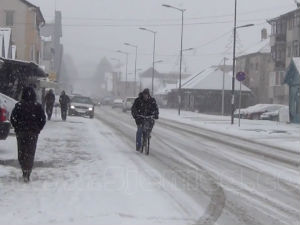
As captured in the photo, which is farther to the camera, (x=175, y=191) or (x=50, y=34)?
(x=50, y=34)

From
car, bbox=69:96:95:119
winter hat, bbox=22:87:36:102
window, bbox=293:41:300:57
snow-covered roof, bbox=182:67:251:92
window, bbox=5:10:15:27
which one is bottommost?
car, bbox=69:96:95:119

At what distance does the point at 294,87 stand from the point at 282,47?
2289cm

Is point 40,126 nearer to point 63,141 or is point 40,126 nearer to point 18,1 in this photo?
point 63,141

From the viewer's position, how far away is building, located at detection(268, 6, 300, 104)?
205 ft

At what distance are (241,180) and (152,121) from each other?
4.99 metres

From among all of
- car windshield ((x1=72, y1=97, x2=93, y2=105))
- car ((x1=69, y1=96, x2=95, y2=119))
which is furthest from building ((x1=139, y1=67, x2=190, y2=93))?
car ((x1=69, y1=96, x2=95, y2=119))

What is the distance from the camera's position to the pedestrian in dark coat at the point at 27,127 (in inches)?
433

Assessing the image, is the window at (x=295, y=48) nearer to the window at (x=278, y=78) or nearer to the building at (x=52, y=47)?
the window at (x=278, y=78)

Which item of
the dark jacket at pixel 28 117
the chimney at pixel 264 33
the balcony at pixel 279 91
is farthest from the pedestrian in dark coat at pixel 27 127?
the chimney at pixel 264 33

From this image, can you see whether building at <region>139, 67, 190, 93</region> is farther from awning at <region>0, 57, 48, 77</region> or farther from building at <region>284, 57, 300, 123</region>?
awning at <region>0, 57, 48, 77</region>

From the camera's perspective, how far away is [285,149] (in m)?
22.2

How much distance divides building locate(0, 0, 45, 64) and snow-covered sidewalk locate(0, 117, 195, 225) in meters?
48.1

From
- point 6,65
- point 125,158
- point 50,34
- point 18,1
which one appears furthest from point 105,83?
point 125,158

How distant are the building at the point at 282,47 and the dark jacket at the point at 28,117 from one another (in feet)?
172
